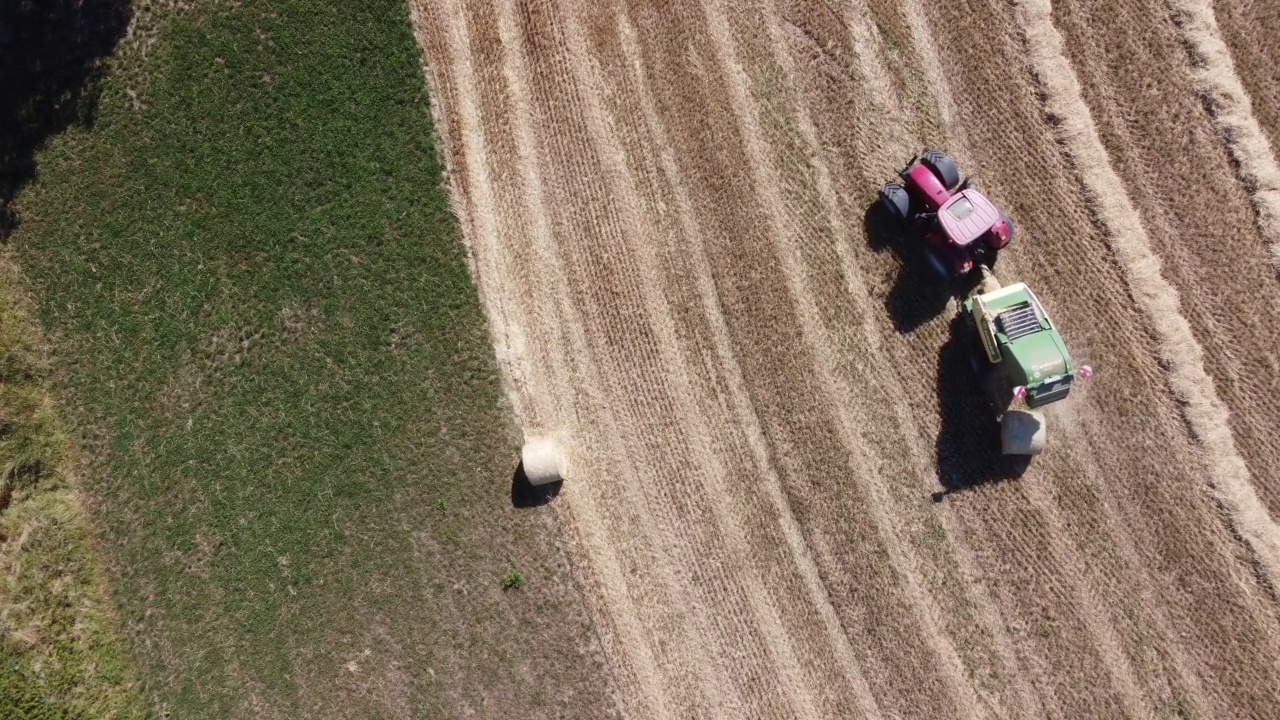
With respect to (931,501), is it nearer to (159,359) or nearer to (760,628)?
(760,628)

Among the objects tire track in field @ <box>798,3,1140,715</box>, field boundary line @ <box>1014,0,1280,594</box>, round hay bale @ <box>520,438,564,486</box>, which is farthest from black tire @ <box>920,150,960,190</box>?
round hay bale @ <box>520,438,564,486</box>

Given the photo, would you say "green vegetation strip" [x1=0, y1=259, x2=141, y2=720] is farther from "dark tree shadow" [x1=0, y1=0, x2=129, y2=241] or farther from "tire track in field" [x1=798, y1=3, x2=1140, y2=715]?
"tire track in field" [x1=798, y1=3, x2=1140, y2=715]

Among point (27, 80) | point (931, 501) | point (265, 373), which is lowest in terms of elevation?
point (931, 501)

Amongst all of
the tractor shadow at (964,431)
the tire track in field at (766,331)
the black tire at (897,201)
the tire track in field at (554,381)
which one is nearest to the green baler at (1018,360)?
the tractor shadow at (964,431)

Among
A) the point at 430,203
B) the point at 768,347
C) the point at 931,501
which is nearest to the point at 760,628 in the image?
the point at 931,501

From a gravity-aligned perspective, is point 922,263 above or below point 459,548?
above

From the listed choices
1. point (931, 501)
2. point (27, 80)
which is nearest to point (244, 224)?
point (27, 80)
